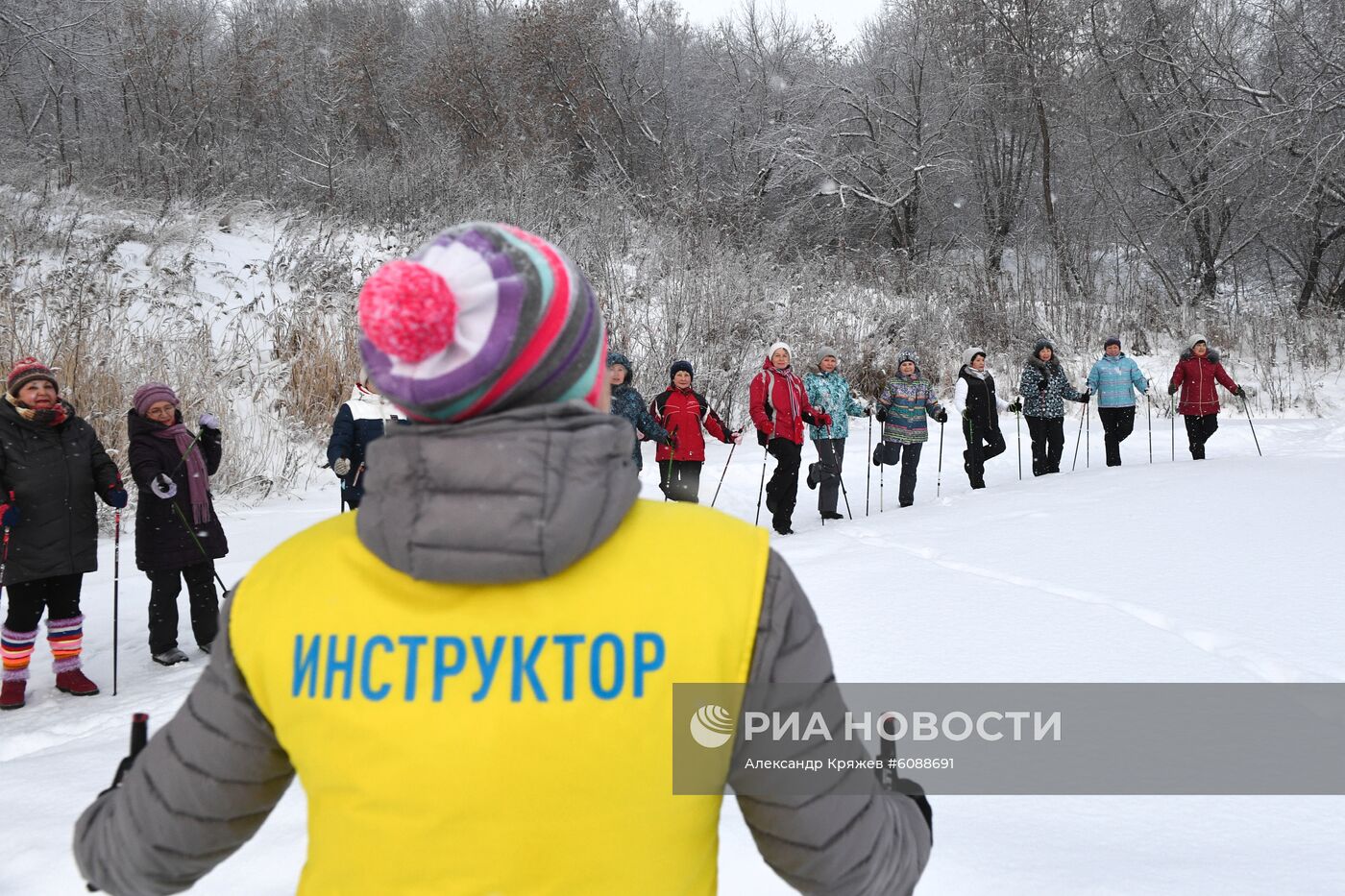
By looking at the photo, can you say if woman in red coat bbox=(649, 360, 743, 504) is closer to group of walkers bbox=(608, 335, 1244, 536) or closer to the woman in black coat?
group of walkers bbox=(608, 335, 1244, 536)

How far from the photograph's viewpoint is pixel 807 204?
21.5m

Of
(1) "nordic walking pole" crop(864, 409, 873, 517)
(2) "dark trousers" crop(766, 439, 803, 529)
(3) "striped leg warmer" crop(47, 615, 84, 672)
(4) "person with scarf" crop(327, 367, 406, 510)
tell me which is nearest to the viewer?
(3) "striped leg warmer" crop(47, 615, 84, 672)

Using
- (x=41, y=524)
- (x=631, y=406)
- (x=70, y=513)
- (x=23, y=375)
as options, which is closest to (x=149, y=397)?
(x=23, y=375)

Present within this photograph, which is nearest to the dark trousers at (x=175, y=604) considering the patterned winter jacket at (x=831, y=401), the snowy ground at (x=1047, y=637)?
the snowy ground at (x=1047, y=637)

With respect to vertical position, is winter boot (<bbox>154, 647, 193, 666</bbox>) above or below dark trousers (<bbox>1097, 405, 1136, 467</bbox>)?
below

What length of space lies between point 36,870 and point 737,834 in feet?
5.86

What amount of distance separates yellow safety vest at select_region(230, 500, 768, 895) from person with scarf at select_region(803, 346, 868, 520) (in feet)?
27.3

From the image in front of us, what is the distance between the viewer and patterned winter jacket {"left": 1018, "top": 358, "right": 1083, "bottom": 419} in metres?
10.7

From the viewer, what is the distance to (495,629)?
86 centimetres

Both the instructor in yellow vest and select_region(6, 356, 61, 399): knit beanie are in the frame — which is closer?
the instructor in yellow vest

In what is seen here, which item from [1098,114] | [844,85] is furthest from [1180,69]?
[844,85]

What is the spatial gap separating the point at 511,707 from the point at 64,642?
16.9ft

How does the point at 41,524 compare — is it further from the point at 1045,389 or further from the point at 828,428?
the point at 1045,389

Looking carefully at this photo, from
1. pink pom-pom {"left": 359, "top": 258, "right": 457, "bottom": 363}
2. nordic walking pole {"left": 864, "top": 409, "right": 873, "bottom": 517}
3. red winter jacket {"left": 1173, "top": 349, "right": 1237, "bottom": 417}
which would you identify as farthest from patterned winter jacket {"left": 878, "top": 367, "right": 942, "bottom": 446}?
pink pom-pom {"left": 359, "top": 258, "right": 457, "bottom": 363}
